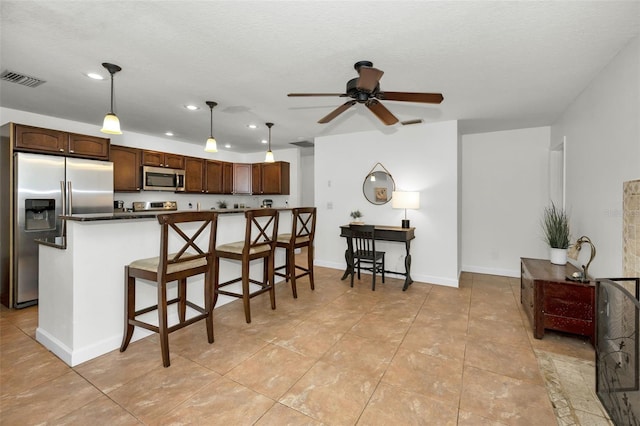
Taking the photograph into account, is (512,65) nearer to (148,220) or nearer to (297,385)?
(297,385)

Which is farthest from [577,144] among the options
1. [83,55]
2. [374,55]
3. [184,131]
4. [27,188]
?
[27,188]

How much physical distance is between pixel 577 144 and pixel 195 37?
403cm

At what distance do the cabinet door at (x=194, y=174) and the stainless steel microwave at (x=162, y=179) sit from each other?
5.3 inches

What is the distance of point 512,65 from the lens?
2.46 metres

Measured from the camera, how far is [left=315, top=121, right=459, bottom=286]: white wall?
14.0 feet

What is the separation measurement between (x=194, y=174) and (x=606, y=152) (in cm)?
612

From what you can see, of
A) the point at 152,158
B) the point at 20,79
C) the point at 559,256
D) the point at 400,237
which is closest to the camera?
the point at 20,79

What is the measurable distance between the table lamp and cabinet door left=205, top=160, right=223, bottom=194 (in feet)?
12.9

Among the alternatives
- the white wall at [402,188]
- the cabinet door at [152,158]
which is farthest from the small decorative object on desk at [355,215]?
the cabinet door at [152,158]

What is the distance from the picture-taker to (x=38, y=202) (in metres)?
3.44

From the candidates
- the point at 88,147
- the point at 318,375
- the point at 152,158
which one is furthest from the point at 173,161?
the point at 318,375

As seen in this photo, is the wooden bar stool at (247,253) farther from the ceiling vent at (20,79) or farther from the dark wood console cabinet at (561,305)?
the dark wood console cabinet at (561,305)

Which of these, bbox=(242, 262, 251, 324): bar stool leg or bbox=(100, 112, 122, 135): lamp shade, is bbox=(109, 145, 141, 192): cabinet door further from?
bbox=(242, 262, 251, 324): bar stool leg

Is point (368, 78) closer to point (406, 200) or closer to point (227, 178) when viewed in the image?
point (406, 200)
